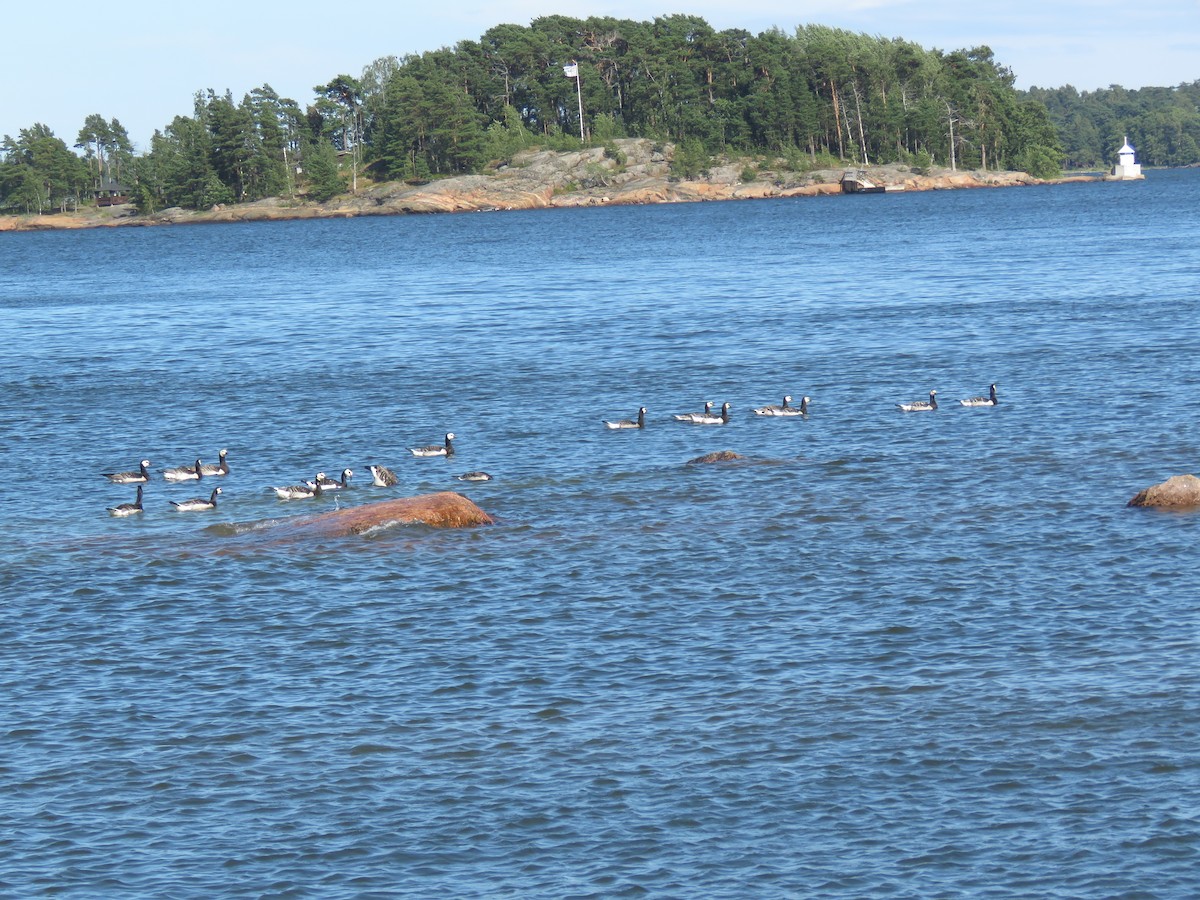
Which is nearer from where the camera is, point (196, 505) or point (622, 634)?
point (622, 634)

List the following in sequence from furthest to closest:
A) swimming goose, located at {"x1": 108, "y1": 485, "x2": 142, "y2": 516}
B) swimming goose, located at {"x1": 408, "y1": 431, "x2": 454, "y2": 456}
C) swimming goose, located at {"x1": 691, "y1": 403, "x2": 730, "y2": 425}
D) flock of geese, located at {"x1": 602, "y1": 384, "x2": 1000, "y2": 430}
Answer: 1. swimming goose, located at {"x1": 691, "y1": 403, "x2": 730, "y2": 425}
2. flock of geese, located at {"x1": 602, "y1": 384, "x2": 1000, "y2": 430}
3. swimming goose, located at {"x1": 408, "y1": 431, "x2": 454, "y2": 456}
4. swimming goose, located at {"x1": 108, "y1": 485, "x2": 142, "y2": 516}

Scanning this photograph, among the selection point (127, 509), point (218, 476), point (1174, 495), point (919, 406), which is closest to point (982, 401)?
point (919, 406)

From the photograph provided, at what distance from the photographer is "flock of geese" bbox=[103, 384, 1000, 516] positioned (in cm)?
3781

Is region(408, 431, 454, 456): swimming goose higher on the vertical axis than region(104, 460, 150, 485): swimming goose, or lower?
lower

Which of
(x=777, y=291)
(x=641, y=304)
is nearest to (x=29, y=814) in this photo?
A: (x=641, y=304)

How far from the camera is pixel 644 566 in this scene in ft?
102

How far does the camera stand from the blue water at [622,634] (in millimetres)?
19000

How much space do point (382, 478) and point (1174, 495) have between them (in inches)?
753

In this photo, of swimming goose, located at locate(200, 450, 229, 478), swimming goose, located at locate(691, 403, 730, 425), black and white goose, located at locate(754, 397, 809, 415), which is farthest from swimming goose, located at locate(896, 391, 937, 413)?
swimming goose, located at locate(200, 450, 229, 478)

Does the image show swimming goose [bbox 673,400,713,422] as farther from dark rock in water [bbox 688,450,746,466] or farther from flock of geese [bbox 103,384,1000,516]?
dark rock in water [bbox 688,450,746,466]

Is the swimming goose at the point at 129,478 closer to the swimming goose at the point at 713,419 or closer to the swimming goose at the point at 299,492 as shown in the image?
the swimming goose at the point at 299,492

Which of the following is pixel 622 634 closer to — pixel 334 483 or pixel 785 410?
pixel 334 483

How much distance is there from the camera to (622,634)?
2677cm

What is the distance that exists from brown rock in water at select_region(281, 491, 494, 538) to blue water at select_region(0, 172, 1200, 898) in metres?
0.41
